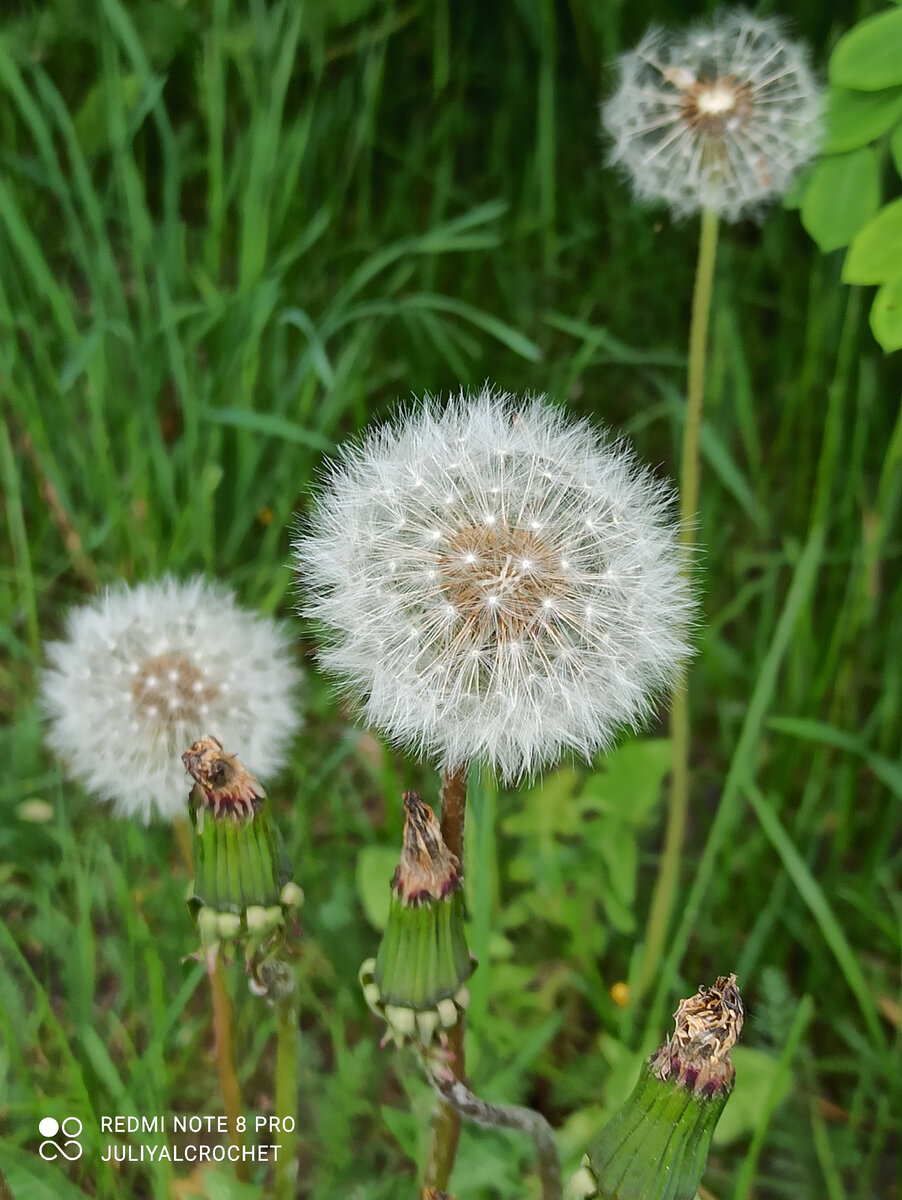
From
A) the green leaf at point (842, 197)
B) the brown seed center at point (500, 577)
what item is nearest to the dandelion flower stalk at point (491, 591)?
the brown seed center at point (500, 577)

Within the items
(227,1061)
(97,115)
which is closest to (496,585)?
(227,1061)

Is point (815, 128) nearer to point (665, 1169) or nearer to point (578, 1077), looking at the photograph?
point (665, 1169)

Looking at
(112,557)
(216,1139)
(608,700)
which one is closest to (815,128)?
(608,700)

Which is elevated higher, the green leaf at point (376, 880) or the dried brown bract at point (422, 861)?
the dried brown bract at point (422, 861)

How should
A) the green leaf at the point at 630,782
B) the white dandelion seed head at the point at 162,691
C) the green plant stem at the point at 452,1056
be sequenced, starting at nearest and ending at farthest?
the green plant stem at the point at 452,1056 → the white dandelion seed head at the point at 162,691 → the green leaf at the point at 630,782

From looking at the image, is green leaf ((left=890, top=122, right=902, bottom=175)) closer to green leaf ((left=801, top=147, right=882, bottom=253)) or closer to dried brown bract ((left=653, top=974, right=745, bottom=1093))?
green leaf ((left=801, top=147, right=882, bottom=253))

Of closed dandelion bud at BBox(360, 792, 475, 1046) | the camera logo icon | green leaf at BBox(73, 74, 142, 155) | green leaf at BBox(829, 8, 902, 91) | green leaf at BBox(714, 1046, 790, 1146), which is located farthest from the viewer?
green leaf at BBox(73, 74, 142, 155)

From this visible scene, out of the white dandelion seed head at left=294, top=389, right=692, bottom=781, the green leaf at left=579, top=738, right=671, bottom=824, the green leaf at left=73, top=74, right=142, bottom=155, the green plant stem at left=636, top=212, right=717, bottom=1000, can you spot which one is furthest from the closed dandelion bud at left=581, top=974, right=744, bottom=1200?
the green leaf at left=73, top=74, right=142, bottom=155

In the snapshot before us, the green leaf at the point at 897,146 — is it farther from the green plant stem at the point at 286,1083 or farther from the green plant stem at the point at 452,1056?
the green plant stem at the point at 286,1083
